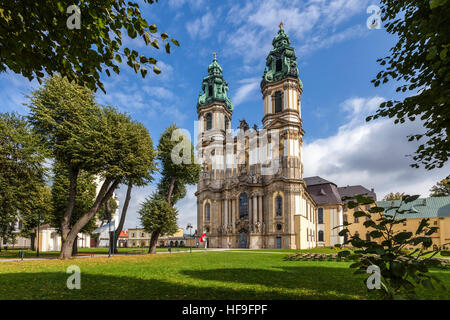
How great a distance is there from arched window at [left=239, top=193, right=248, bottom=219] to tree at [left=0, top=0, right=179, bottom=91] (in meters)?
52.3

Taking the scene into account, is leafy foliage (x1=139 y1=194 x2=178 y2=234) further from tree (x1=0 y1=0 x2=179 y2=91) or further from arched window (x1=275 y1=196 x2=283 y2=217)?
tree (x1=0 y1=0 x2=179 y2=91)

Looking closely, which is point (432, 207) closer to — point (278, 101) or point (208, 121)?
point (278, 101)

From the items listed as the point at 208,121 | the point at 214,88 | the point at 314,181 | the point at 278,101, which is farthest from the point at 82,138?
the point at 314,181

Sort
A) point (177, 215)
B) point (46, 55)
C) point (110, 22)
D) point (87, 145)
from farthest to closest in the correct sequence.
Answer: point (177, 215)
point (87, 145)
point (46, 55)
point (110, 22)

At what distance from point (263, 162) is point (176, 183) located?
977 inches

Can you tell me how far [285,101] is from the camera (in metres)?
58.1

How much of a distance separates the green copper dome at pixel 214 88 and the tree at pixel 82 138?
1834 inches

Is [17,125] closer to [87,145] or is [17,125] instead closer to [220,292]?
[87,145]

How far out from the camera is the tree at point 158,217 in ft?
105

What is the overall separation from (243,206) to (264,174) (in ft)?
25.4

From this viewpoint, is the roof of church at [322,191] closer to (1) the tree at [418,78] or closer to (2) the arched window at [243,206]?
(2) the arched window at [243,206]

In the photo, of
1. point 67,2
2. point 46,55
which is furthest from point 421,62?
point 46,55

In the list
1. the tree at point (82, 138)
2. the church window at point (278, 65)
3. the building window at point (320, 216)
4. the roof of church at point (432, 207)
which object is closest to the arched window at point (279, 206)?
the roof of church at point (432, 207)

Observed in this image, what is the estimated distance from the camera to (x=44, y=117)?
22.5 m
